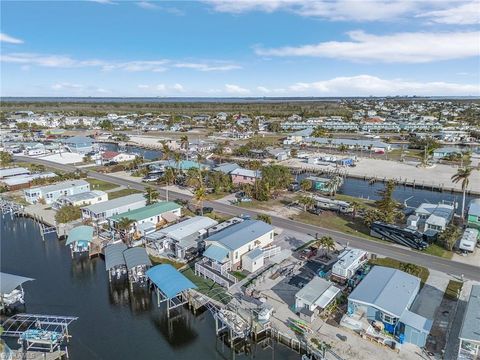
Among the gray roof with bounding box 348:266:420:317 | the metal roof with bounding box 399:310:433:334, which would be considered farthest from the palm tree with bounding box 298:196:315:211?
the metal roof with bounding box 399:310:433:334

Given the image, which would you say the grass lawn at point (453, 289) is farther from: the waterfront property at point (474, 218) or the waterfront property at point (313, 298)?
the waterfront property at point (474, 218)

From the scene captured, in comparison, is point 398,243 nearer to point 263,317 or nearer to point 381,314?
point 381,314

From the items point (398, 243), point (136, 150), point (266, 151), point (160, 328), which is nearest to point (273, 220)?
point (398, 243)

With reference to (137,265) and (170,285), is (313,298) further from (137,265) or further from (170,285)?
(137,265)

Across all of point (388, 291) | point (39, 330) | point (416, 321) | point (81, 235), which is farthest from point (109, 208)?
point (416, 321)

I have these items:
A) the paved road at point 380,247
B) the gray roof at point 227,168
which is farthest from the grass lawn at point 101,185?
the paved road at point 380,247

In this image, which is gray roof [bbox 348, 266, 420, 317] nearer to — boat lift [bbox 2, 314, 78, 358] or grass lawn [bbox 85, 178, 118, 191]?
boat lift [bbox 2, 314, 78, 358]
